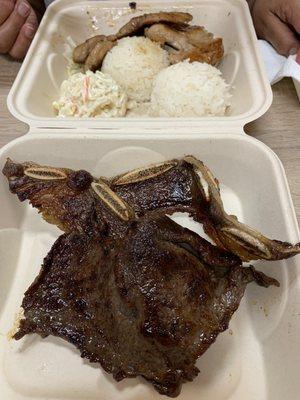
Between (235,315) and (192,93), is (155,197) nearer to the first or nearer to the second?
(235,315)

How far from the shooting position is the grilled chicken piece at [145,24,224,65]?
2072mm

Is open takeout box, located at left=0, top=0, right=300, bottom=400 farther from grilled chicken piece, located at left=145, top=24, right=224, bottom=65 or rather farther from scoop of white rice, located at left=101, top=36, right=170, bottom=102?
scoop of white rice, located at left=101, top=36, right=170, bottom=102

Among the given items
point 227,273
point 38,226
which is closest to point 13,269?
point 38,226

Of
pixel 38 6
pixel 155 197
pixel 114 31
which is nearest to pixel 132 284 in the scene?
pixel 155 197

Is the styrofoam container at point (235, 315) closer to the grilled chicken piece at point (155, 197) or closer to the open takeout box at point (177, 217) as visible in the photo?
the open takeout box at point (177, 217)

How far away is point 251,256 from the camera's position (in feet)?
3.83

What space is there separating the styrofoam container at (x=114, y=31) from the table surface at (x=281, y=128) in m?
0.17

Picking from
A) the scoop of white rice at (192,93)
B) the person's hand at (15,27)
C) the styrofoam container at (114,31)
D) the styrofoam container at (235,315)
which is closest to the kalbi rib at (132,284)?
the styrofoam container at (235,315)

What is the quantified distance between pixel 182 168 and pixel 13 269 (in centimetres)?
85

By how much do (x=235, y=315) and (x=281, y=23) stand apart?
1.64 meters

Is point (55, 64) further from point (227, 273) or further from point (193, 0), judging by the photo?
point (227, 273)

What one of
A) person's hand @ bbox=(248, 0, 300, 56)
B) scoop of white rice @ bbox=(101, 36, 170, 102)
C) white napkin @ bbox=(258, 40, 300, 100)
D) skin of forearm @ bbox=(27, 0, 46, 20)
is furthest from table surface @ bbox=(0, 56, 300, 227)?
skin of forearm @ bbox=(27, 0, 46, 20)

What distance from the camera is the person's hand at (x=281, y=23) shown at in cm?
200

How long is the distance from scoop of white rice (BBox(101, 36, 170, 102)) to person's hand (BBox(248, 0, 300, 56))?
2.00ft
